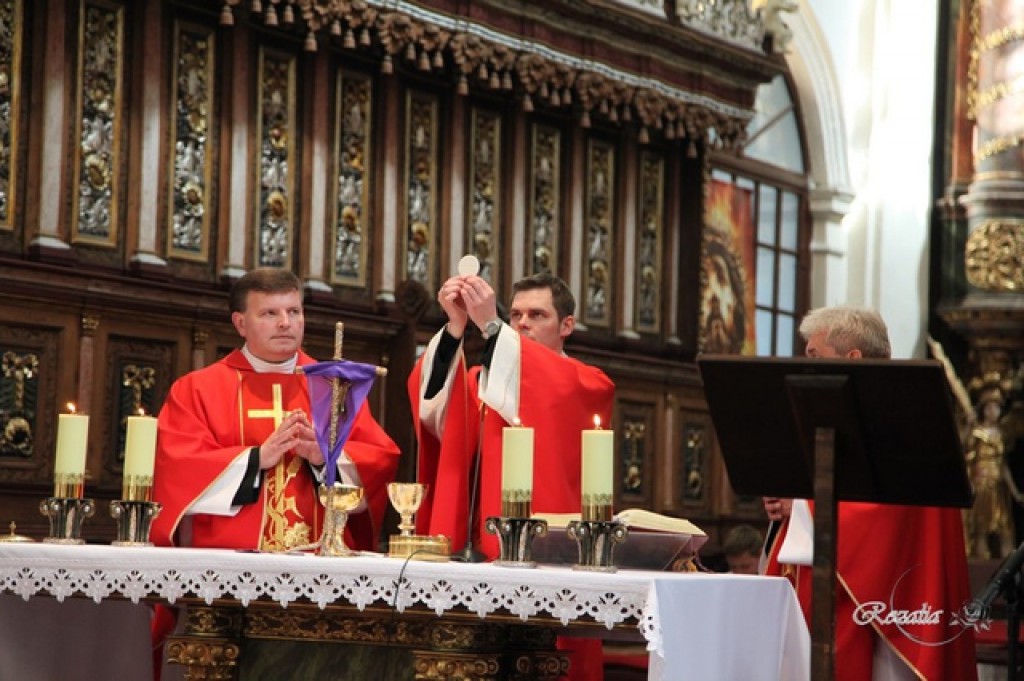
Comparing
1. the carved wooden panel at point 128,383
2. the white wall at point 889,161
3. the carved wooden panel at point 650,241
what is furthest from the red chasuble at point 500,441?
the white wall at point 889,161

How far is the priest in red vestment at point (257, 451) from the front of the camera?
5852mm

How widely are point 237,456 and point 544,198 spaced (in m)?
5.72

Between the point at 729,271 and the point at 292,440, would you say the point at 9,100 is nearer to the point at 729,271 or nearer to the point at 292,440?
the point at 292,440

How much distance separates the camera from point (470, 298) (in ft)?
17.8

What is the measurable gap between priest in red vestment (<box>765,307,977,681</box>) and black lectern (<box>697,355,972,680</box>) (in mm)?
904

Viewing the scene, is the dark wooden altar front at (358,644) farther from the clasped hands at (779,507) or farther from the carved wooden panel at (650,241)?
the carved wooden panel at (650,241)

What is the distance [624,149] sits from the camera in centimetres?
1195

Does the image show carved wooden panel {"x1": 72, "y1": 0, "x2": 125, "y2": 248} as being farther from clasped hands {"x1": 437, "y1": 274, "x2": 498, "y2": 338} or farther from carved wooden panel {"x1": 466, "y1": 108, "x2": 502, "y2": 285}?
clasped hands {"x1": 437, "y1": 274, "x2": 498, "y2": 338}

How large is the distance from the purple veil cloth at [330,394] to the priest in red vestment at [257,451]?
43cm

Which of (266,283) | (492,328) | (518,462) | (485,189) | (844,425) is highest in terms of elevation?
(485,189)

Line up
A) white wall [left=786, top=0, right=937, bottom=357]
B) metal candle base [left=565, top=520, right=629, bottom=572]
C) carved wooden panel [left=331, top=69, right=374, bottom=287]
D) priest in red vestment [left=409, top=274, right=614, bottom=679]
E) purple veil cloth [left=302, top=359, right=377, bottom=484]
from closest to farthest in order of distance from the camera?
metal candle base [left=565, top=520, right=629, bottom=572] < purple veil cloth [left=302, top=359, right=377, bottom=484] < priest in red vestment [left=409, top=274, right=614, bottom=679] < carved wooden panel [left=331, top=69, right=374, bottom=287] < white wall [left=786, top=0, right=937, bottom=357]

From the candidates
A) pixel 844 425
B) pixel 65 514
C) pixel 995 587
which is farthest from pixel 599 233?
pixel 844 425

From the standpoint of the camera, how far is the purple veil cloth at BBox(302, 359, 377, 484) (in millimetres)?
5098

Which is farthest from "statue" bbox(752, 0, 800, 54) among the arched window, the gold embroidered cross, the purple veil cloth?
the purple veil cloth
